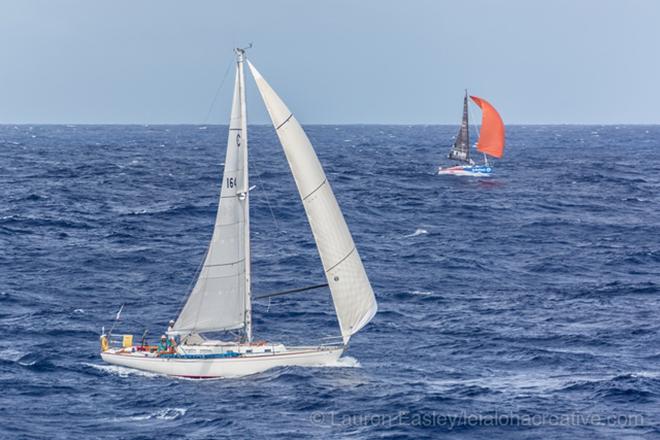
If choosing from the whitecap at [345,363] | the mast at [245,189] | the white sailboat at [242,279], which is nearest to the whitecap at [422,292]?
the whitecap at [345,363]

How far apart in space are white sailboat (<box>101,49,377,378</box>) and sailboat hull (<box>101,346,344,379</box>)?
40 mm

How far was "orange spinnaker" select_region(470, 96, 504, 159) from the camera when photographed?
145 meters

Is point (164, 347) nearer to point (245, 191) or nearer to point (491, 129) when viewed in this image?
point (245, 191)

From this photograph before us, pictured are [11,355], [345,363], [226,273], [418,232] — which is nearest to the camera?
[226,273]

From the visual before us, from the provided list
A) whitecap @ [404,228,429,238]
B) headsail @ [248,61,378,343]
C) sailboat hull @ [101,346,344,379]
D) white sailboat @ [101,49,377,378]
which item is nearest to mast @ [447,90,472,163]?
whitecap @ [404,228,429,238]

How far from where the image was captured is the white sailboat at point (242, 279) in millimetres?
39094

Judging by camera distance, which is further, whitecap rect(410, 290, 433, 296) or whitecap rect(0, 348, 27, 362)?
whitecap rect(410, 290, 433, 296)

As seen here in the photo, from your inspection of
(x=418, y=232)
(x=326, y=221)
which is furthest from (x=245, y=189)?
(x=418, y=232)

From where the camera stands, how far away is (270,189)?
366ft

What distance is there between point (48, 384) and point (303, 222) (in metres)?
46.9

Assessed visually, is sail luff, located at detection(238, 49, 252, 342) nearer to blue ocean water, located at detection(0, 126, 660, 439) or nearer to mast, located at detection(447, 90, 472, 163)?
blue ocean water, located at detection(0, 126, 660, 439)

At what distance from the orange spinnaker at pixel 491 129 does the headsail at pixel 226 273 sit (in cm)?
10771

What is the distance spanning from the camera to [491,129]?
475 ft

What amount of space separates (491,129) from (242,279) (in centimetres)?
10796
